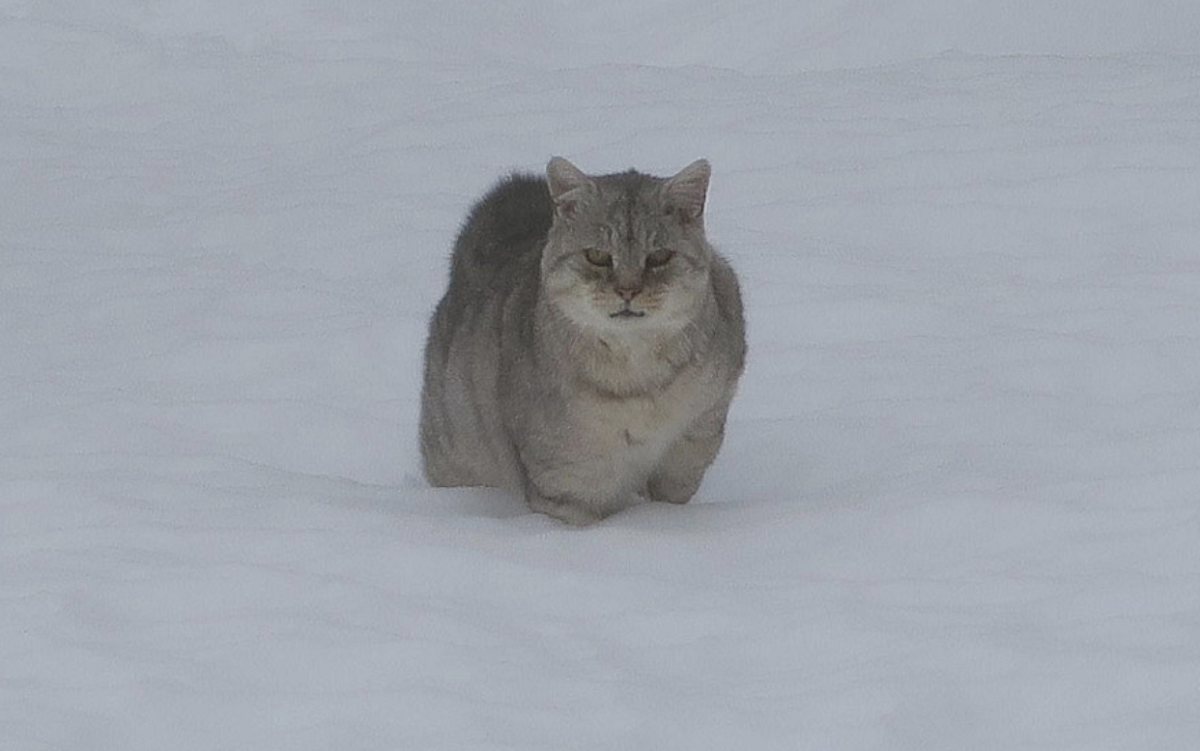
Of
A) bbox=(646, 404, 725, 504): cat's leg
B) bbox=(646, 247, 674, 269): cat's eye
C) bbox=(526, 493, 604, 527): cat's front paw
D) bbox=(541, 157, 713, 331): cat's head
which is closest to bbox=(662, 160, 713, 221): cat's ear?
bbox=(541, 157, 713, 331): cat's head

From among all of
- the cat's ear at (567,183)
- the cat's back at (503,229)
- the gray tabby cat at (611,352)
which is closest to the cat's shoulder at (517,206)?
the cat's back at (503,229)

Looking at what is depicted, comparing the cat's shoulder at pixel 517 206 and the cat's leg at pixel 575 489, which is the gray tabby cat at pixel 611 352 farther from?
the cat's shoulder at pixel 517 206

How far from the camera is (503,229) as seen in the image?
6.53 m

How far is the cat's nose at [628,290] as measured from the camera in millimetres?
5535

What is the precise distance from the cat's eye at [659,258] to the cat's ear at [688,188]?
19cm

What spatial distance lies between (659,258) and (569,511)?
0.80m

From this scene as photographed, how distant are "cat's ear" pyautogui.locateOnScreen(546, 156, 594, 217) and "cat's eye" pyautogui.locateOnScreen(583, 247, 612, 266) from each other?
0.61ft

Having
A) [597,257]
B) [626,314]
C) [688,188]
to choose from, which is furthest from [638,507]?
[688,188]

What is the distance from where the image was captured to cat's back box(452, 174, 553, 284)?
6398 mm

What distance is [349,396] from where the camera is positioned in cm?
719

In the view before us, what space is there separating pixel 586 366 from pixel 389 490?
929 millimetres

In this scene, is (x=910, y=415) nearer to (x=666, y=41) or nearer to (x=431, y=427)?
(x=431, y=427)

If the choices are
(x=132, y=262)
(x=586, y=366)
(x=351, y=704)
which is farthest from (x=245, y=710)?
(x=132, y=262)

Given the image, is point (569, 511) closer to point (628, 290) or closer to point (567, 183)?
point (628, 290)
